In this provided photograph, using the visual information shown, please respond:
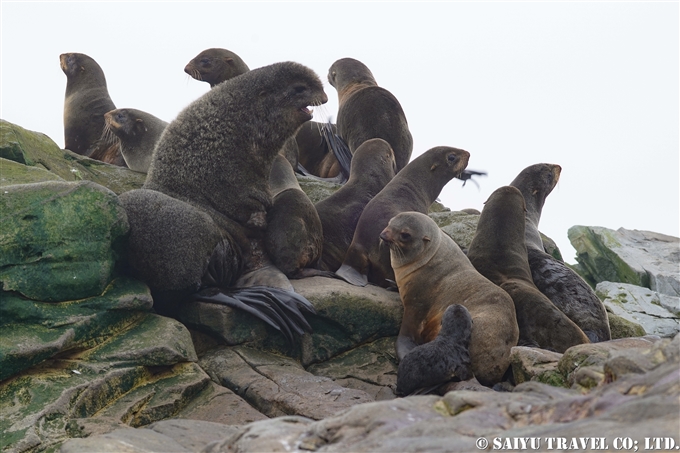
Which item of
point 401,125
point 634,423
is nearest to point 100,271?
point 634,423

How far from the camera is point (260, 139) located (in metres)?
7.09

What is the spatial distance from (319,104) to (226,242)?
1.57m

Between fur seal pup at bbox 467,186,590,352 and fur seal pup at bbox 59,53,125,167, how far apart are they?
519 cm

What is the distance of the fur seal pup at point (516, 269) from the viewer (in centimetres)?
639

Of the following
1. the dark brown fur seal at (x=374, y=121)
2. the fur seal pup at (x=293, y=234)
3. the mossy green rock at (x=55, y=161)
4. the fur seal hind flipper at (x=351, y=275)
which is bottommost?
the fur seal hind flipper at (x=351, y=275)

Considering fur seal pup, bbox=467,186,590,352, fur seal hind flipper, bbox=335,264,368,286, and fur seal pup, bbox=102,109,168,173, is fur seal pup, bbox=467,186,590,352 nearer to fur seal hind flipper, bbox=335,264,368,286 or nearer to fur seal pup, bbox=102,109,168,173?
fur seal hind flipper, bbox=335,264,368,286

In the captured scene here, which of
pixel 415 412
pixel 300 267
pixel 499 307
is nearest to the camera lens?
pixel 415 412

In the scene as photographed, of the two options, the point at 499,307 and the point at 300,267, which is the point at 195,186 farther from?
the point at 499,307

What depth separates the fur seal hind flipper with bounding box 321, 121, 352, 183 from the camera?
1089cm

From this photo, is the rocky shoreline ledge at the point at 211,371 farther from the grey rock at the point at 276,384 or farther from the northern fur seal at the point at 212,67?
the northern fur seal at the point at 212,67

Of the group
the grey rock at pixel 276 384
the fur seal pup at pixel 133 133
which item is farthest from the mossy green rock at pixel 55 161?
the grey rock at pixel 276 384
